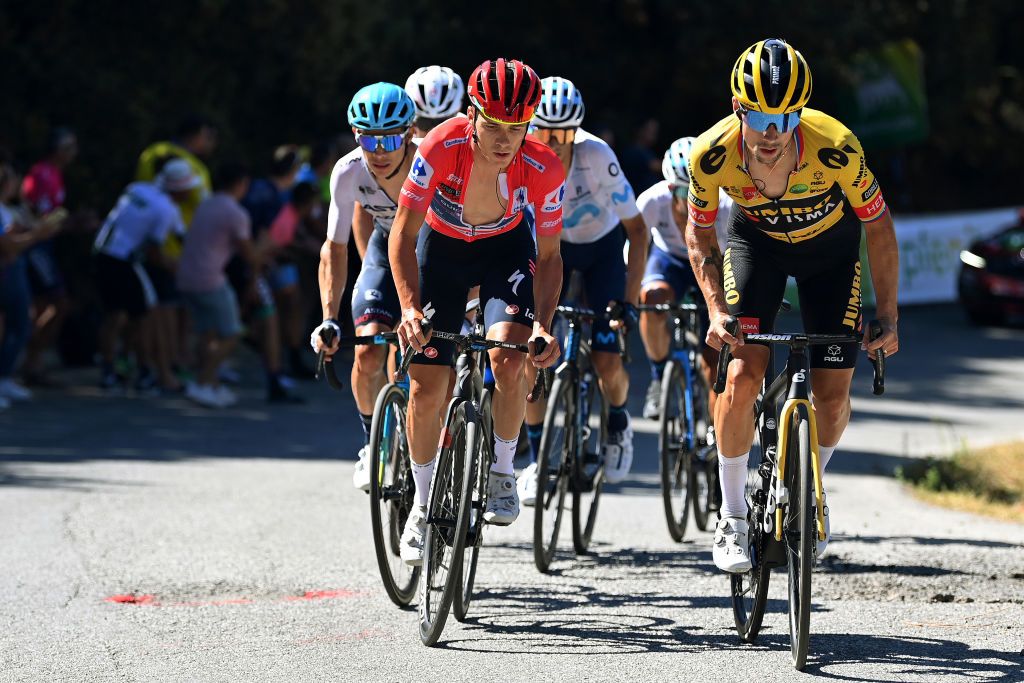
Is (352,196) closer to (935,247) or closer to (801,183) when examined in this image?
(801,183)

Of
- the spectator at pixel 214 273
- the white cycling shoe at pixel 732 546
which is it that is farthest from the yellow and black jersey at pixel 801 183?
the spectator at pixel 214 273

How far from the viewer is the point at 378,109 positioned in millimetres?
7098

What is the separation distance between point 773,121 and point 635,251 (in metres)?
2.31

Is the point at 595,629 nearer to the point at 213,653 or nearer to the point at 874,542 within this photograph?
the point at 213,653

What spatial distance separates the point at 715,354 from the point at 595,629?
244cm

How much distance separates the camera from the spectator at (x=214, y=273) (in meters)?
13.4

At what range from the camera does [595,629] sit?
21.4 feet

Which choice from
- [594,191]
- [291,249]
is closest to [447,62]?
[291,249]

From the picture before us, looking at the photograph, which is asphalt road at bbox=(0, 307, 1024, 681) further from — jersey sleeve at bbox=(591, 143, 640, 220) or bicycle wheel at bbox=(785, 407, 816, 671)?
jersey sleeve at bbox=(591, 143, 640, 220)

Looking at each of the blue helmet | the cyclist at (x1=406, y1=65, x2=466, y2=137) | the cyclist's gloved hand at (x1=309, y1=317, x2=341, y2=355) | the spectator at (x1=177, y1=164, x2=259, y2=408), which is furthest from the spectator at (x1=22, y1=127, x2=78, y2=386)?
the cyclist's gloved hand at (x1=309, y1=317, x2=341, y2=355)

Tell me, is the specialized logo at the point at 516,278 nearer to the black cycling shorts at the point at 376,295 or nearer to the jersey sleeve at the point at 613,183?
the black cycling shorts at the point at 376,295

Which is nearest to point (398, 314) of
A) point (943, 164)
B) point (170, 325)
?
point (170, 325)

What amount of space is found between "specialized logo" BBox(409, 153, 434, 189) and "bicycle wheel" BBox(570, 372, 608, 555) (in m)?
2.16

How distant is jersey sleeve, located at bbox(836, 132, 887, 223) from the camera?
20.2ft
